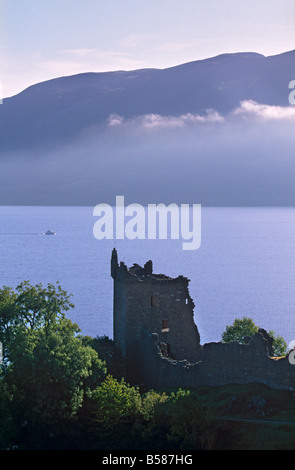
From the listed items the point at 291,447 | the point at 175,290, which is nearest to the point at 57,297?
the point at 175,290

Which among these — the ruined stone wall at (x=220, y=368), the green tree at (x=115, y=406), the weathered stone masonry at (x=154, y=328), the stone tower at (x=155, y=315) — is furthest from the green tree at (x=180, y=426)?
the stone tower at (x=155, y=315)

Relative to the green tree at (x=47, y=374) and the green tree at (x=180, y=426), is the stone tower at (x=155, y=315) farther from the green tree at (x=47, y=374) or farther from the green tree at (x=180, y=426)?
the green tree at (x=180, y=426)

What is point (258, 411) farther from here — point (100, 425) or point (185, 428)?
point (100, 425)

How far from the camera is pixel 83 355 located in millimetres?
69188

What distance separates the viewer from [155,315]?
80875 millimetres

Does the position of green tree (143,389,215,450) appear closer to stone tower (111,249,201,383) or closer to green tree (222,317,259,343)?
stone tower (111,249,201,383)

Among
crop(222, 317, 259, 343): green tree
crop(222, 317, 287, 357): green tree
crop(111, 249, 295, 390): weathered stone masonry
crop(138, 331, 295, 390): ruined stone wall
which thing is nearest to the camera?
crop(138, 331, 295, 390): ruined stone wall

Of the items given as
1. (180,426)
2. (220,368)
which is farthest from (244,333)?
(180,426)

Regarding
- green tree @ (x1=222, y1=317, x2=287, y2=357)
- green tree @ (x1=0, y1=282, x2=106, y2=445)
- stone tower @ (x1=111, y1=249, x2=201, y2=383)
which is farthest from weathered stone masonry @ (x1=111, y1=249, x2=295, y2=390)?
green tree @ (x1=222, y1=317, x2=287, y2=357)

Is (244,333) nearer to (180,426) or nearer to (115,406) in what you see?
(115,406)

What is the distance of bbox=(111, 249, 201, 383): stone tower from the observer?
80188mm

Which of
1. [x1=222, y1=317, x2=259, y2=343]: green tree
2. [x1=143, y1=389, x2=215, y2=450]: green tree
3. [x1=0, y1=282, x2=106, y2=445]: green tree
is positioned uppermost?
[x1=222, y1=317, x2=259, y2=343]: green tree

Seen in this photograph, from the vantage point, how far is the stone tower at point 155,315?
8019 centimetres
